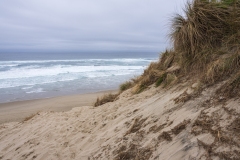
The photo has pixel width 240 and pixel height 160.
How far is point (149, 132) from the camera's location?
353cm

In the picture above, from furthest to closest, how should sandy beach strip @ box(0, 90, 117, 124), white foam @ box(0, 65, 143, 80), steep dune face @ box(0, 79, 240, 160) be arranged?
white foam @ box(0, 65, 143, 80) → sandy beach strip @ box(0, 90, 117, 124) → steep dune face @ box(0, 79, 240, 160)

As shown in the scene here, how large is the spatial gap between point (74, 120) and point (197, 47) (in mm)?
3743

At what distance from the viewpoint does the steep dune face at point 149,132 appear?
2.69m

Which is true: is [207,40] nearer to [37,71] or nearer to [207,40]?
[207,40]

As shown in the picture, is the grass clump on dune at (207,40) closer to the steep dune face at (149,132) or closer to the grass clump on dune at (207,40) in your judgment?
the grass clump on dune at (207,40)

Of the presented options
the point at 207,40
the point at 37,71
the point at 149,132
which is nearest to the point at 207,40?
the point at 207,40

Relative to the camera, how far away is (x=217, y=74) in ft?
12.2

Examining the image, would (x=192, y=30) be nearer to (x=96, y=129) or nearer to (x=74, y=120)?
(x=96, y=129)

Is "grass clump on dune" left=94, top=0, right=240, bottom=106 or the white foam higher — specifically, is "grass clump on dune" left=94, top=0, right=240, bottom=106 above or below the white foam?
above

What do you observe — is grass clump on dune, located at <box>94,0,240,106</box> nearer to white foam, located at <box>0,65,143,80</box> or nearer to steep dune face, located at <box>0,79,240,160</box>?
steep dune face, located at <box>0,79,240,160</box>

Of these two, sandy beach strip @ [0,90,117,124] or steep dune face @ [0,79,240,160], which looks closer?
steep dune face @ [0,79,240,160]

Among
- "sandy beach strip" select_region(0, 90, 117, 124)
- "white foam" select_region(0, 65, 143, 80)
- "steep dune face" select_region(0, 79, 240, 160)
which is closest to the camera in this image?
"steep dune face" select_region(0, 79, 240, 160)

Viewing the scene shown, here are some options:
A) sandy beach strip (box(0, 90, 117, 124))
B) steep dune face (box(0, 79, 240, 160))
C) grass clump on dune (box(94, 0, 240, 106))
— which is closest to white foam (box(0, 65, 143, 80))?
sandy beach strip (box(0, 90, 117, 124))

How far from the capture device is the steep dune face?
2.69 metres
